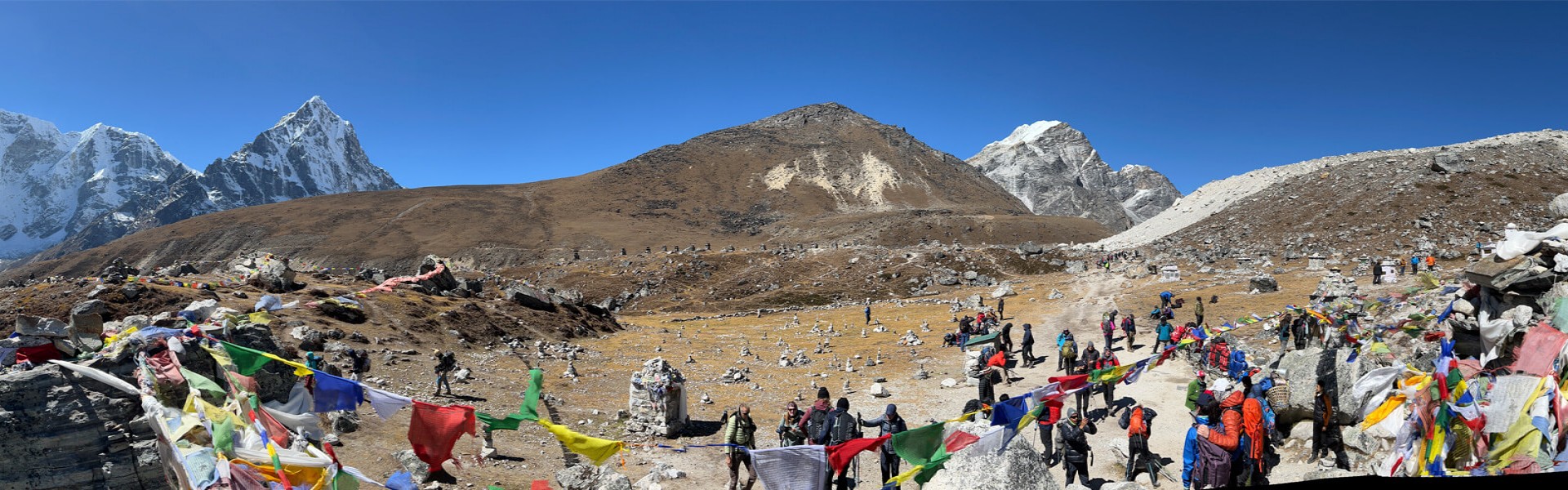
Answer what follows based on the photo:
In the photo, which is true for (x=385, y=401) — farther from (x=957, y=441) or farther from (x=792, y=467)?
(x=957, y=441)

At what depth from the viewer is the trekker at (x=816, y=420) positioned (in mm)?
10172

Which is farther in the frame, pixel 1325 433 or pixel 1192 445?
pixel 1325 433

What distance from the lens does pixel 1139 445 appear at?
34.3 feet

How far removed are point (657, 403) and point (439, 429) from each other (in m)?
7.34

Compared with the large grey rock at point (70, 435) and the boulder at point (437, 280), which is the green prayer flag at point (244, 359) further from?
the boulder at point (437, 280)

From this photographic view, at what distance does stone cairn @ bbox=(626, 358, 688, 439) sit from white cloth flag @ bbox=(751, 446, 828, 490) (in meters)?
7.03

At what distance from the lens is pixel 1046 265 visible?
60031mm

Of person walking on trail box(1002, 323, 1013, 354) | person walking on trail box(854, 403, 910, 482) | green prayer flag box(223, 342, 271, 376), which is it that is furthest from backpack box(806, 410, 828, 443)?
person walking on trail box(1002, 323, 1013, 354)

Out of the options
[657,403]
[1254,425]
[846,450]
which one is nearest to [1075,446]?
[1254,425]

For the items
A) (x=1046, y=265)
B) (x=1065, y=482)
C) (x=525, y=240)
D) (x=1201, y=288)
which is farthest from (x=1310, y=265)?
(x=525, y=240)

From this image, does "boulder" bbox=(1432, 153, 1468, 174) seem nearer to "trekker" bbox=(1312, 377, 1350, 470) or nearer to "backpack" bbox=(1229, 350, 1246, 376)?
"backpack" bbox=(1229, 350, 1246, 376)

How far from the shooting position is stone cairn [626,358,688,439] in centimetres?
1573

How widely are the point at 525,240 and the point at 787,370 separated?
8948cm

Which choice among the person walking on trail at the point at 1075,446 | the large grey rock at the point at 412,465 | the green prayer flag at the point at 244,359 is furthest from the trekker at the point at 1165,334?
the green prayer flag at the point at 244,359
